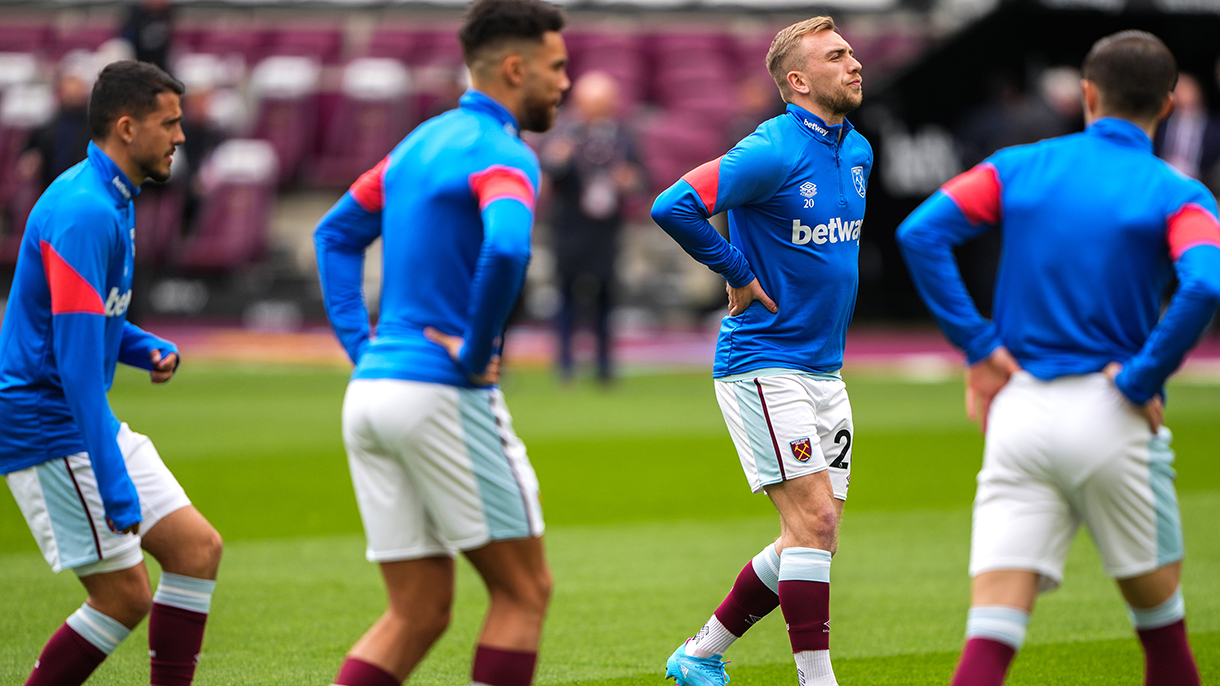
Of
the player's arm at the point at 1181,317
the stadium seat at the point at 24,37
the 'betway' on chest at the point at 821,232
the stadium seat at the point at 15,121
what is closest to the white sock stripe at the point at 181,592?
the 'betway' on chest at the point at 821,232

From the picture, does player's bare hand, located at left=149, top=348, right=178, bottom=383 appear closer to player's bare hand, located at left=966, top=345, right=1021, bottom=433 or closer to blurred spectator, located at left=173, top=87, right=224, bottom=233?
player's bare hand, located at left=966, top=345, right=1021, bottom=433

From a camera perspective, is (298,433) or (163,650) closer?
(163,650)

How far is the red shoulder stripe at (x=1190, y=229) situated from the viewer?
332 centimetres

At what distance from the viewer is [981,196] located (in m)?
3.59

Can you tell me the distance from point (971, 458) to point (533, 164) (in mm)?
7373

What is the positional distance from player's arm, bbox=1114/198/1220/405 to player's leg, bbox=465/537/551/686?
147cm

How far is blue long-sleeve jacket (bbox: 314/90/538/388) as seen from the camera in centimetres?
321

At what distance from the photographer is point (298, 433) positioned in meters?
11.1

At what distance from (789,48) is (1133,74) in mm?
1193

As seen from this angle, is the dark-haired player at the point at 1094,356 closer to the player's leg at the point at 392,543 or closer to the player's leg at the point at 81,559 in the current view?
the player's leg at the point at 392,543

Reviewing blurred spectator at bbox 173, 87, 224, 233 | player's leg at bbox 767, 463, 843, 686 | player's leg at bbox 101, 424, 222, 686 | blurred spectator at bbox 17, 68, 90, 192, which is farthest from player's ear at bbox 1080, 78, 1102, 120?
blurred spectator at bbox 17, 68, 90, 192

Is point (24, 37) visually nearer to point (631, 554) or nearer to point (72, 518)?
point (631, 554)

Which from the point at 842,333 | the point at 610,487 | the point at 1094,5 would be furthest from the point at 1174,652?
the point at 1094,5

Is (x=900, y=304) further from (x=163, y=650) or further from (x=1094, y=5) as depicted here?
(x=163, y=650)
